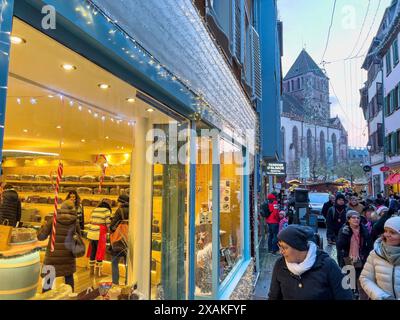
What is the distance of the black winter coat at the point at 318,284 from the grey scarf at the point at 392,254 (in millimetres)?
842

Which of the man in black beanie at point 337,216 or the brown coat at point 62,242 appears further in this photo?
the man in black beanie at point 337,216

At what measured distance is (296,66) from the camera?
230 feet

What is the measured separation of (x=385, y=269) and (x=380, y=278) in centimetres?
9

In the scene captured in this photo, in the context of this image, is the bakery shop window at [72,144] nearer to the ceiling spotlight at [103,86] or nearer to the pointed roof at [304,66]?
the ceiling spotlight at [103,86]

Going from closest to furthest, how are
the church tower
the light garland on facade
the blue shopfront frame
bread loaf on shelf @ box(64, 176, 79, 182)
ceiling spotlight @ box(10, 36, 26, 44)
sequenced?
the blue shopfront frame < ceiling spotlight @ box(10, 36, 26, 44) < the light garland on facade < bread loaf on shelf @ box(64, 176, 79, 182) < the church tower

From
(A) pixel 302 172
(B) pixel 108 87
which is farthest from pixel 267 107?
(B) pixel 108 87

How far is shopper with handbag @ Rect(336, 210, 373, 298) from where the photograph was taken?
16.9ft

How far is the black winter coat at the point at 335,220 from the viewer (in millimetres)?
7723

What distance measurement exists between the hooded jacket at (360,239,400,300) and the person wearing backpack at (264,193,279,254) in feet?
22.6

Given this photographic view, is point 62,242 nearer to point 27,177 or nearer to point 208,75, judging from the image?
point 27,177

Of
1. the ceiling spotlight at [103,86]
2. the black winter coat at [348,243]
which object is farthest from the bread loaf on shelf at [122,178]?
the black winter coat at [348,243]

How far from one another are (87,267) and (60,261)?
3.10 ft

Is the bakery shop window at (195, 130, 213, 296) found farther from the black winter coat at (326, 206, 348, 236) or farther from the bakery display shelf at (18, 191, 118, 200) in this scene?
the black winter coat at (326, 206, 348, 236)

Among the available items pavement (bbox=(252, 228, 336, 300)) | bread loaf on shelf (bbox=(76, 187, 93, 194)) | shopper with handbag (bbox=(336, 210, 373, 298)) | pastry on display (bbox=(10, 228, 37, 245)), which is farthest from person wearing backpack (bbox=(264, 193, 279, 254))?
pastry on display (bbox=(10, 228, 37, 245))
